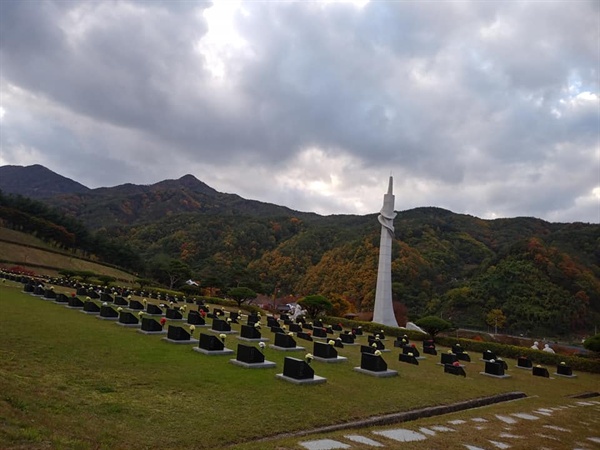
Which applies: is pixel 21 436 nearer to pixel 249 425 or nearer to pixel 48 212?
pixel 249 425

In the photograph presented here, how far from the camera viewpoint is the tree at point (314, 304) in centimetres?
3169

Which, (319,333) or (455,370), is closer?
(455,370)

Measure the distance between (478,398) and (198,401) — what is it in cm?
666

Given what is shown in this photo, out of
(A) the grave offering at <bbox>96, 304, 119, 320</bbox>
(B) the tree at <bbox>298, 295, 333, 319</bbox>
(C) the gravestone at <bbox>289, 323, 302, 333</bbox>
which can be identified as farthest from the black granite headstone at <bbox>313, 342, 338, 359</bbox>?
(B) the tree at <bbox>298, 295, 333, 319</bbox>

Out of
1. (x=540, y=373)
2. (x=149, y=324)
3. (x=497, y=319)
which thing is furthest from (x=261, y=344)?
(x=497, y=319)

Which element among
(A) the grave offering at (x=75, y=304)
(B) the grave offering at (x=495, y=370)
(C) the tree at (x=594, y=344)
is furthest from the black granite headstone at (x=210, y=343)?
(C) the tree at (x=594, y=344)

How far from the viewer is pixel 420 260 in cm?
5938

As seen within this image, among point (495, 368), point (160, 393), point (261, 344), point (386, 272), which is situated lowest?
point (160, 393)

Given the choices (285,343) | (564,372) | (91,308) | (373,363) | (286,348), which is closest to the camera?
(373,363)

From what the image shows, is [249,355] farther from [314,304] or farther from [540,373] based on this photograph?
[314,304]

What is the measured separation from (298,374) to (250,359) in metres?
1.58

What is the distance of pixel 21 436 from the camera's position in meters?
4.42

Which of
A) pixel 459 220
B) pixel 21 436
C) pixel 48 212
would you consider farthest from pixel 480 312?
pixel 48 212

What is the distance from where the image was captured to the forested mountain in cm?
4584
